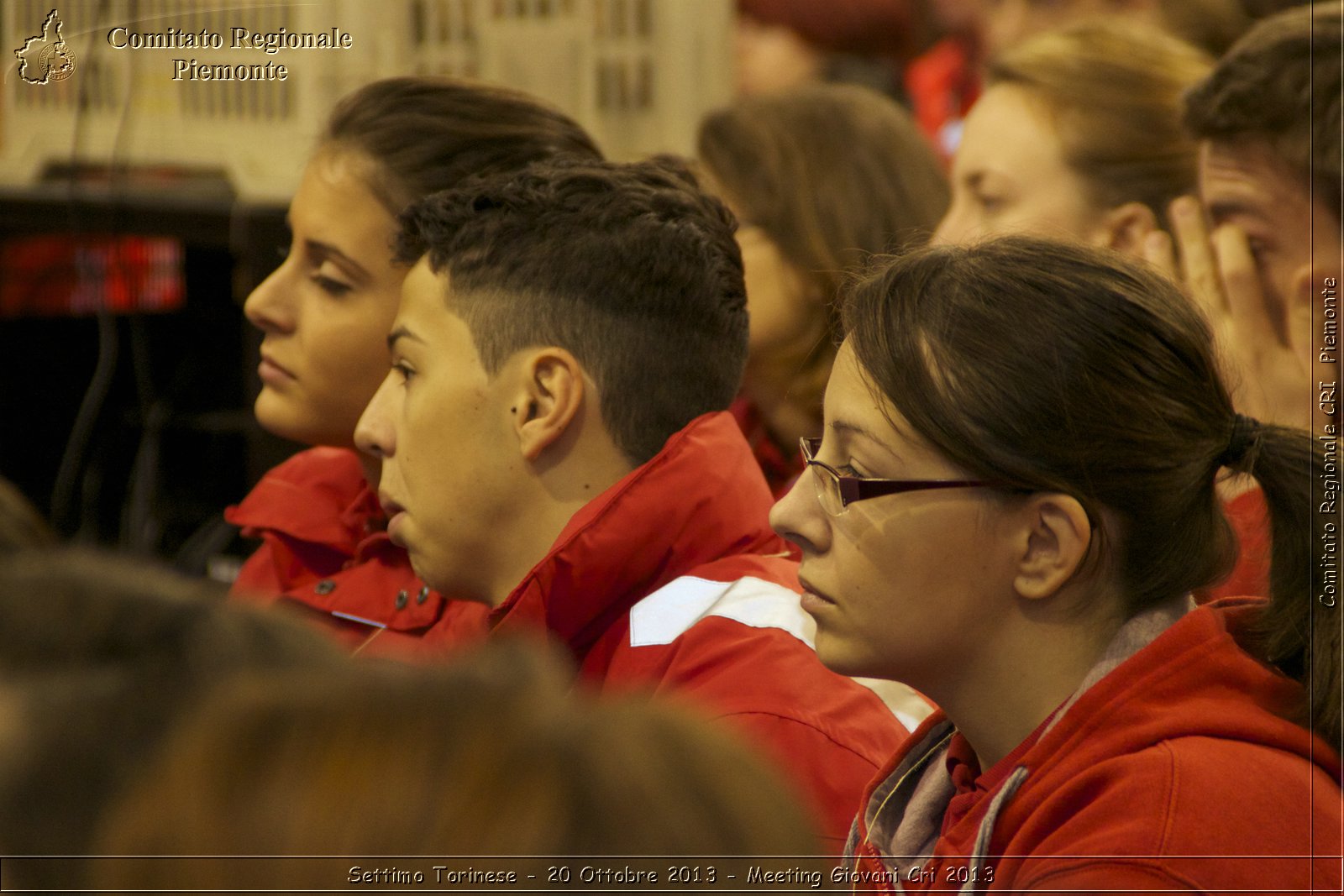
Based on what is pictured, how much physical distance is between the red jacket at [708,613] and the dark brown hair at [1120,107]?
103cm

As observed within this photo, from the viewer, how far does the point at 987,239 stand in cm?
119

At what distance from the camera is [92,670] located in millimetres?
543

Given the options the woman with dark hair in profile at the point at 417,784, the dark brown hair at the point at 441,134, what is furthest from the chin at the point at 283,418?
the woman with dark hair in profile at the point at 417,784

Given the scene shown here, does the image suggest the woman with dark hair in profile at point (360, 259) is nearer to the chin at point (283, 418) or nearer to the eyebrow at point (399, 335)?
the chin at point (283, 418)

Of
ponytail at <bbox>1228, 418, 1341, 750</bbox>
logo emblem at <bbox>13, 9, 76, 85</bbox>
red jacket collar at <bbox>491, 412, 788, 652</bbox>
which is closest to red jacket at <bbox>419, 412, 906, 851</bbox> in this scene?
red jacket collar at <bbox>491, 412, 788, 652</bbox>

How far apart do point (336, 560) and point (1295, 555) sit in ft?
4.12

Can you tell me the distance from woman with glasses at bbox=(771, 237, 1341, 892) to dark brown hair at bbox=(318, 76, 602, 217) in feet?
2.61

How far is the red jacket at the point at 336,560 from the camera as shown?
174 cm

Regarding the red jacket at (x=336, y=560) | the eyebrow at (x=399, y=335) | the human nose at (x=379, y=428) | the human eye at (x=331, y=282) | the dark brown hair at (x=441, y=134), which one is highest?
the dark brown hair at (x=441, y=134)

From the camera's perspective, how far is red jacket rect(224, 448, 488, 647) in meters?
1.74

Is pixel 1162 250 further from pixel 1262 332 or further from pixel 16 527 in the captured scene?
pixel 16 527

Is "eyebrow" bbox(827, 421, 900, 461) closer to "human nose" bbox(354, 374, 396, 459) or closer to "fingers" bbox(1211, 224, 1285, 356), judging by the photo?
"human nose" bbox(354, 374, 396, 459)

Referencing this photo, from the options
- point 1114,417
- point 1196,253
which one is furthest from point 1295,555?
point 1196,253

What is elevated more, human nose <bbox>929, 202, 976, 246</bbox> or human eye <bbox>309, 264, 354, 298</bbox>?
human eye <bbox>309, 264, 354, 298</bbox>
